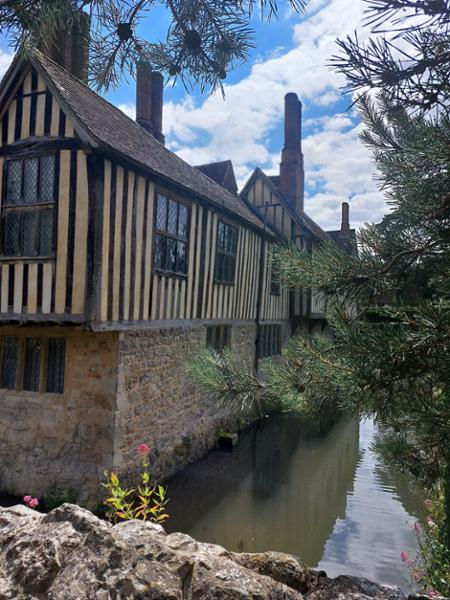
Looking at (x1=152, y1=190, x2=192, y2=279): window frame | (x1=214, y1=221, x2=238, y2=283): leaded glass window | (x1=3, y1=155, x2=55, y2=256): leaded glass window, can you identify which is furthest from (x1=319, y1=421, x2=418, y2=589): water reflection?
(x1=3, y1=155, x2=55, y2=256): leaded glass window

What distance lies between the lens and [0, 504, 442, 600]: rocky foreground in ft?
4.99

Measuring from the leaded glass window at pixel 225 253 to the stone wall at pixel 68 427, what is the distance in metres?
3.30

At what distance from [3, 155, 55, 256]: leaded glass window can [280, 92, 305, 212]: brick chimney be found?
9894mm

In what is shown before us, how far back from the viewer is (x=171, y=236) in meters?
6.36

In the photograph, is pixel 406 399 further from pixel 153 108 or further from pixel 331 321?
pixel 153 108

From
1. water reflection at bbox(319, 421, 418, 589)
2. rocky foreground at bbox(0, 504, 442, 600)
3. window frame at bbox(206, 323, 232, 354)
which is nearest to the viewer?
rocky foreground at bbox(0, 504, 442, 600)

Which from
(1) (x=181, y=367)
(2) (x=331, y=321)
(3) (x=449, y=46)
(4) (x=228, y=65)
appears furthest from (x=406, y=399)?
(1) (x=181, y=367)

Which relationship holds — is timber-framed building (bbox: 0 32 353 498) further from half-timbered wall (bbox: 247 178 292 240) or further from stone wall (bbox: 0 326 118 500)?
half-timbered wall (bbox: 247 178 292 240)

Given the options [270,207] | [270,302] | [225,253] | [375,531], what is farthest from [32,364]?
[270,207]

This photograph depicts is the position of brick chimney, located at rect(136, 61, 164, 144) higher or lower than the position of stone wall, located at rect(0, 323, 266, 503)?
higher

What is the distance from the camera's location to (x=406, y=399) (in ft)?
6.69

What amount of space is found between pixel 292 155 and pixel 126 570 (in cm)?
1403

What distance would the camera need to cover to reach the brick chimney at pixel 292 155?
45.7 feet

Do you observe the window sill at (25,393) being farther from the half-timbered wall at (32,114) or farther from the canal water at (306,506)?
the half-timbered wall at (32,114)
